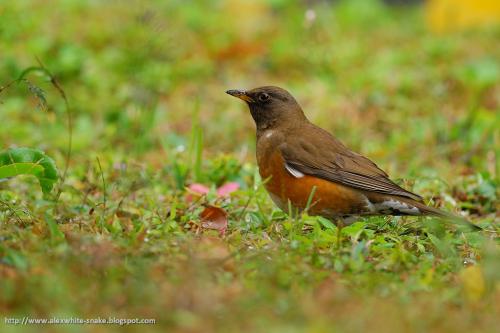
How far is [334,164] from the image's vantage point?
243 inches

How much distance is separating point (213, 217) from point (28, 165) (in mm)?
1229

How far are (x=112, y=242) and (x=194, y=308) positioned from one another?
44.3 inches

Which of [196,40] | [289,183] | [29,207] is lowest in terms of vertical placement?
[29,207]

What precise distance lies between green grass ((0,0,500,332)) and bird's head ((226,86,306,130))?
45 cm

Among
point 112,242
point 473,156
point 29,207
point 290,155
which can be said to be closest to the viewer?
point 112,242

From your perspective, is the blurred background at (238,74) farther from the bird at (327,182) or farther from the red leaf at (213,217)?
the red leaf at (213,217)

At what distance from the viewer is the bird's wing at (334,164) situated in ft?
19.7

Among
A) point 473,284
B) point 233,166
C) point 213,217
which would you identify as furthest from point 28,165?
point 473,284

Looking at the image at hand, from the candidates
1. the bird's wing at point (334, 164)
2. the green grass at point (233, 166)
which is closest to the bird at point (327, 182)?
the bird's wing at point (334, 164)

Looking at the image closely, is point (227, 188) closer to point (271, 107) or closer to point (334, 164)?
point (271, 107)

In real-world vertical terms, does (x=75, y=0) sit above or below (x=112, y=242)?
above

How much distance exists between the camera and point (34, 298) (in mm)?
3754

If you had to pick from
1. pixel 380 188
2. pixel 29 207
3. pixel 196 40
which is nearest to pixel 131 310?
pixel 29 207

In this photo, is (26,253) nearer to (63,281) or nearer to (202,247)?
(63,281)
